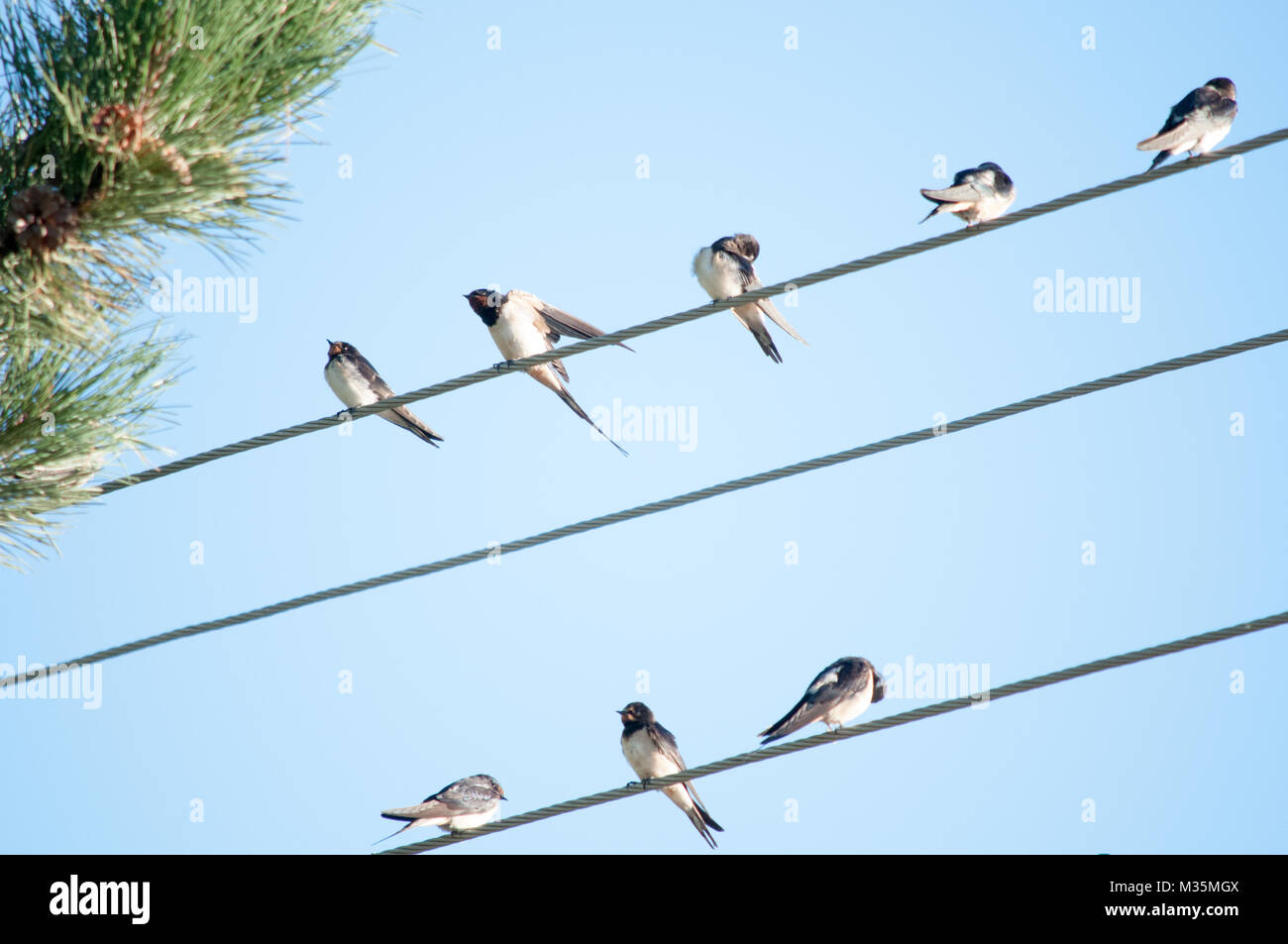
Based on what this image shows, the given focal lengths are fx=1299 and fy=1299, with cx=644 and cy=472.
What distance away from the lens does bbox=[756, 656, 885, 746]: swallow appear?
22.2ft

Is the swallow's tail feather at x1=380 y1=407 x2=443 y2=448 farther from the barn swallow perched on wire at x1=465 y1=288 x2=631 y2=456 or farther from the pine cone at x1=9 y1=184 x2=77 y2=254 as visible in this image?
the pine cone at x1=9 y1=184 x2=77 y2=254

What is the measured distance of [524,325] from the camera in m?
8.22

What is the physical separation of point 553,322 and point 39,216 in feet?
16.6

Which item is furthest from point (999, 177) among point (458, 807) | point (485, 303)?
point (458, 807)

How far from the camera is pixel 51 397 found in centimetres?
338

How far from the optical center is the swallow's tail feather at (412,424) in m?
8.26

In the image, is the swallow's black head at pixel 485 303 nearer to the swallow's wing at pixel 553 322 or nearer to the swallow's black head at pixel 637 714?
the swallow's wing at pixel 553 322

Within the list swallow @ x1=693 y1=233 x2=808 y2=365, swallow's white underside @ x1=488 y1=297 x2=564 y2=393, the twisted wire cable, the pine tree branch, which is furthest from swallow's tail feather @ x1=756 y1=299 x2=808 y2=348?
the pine tree branch

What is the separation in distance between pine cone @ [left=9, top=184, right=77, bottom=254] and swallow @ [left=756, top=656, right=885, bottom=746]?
4442 mm

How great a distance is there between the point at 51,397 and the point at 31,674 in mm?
1481

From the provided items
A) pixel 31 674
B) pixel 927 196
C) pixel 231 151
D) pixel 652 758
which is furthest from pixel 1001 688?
pixel 927 196

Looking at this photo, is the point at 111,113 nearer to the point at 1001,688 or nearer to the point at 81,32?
the point at 81,32

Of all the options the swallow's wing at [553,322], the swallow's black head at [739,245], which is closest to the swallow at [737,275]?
the swallow's black head at [739,245]

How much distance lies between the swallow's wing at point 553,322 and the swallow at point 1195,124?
3.42m
